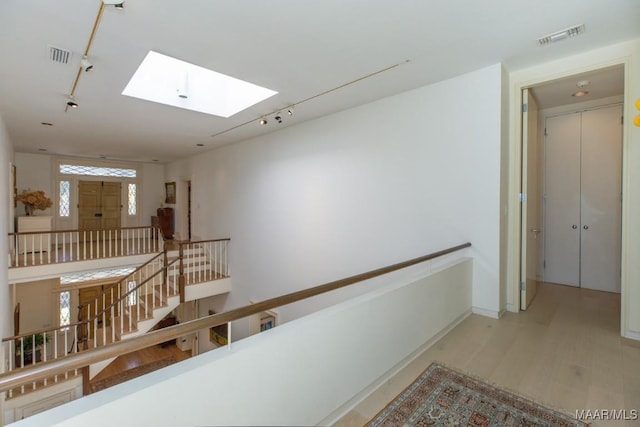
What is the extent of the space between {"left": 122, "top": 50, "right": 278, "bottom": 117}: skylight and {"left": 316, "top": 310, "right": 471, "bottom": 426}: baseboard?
3363 mm

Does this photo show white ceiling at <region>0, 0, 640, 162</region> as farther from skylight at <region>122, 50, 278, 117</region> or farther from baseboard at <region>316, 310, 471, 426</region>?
baseboard at <region>316, 310, 471, 426</region>

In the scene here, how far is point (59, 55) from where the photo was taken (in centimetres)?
277

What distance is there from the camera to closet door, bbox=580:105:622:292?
4.18 meters

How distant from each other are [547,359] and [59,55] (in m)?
5.06

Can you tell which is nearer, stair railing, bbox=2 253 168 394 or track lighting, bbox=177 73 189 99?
track lighting, bbox=177 73 189 99

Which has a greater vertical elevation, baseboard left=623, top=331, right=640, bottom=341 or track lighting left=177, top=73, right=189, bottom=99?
track lighting left=177, top=73, right=189, bottom=99

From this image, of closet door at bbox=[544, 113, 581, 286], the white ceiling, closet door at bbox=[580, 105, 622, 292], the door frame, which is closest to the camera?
Result: the white ceiling

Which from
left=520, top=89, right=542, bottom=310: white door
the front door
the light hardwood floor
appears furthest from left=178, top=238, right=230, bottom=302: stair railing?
left=520, top=89, right=542, bottom=310: white door

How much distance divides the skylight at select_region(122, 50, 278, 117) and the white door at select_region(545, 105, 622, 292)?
14.7 feet

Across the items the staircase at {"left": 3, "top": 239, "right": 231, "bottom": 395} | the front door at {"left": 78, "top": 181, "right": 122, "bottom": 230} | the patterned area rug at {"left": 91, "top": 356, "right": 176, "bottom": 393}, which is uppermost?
the front door at {"left": 78, "top": 181, "right": 122, "bottom": 230}

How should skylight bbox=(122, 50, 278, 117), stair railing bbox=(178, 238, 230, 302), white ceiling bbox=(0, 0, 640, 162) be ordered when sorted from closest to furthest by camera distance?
white ceiling bbox=(0, 0, 640, 162) < skylight bbox=(122, 50, 278, 117) < stair railing bbox=(178, 238, 230, 302)

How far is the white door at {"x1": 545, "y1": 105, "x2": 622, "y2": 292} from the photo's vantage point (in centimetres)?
421

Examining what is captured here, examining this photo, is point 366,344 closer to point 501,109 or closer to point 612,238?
point 501,109

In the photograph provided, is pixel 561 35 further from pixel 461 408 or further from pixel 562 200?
pixel 461 408
